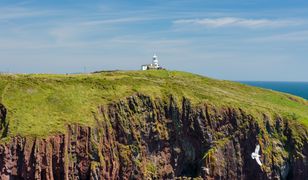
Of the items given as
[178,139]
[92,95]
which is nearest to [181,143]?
[178,139]

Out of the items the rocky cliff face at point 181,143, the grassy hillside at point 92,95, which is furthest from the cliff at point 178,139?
the grassy hillside at point 92,95

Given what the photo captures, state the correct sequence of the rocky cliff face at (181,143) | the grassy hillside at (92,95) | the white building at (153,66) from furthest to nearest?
the white building at (153,66) → the rocky cliff face at (181,143) → the grassy hillside at (92,95)

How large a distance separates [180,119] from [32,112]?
79.6 feet

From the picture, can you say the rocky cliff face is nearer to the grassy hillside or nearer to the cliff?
the cliff

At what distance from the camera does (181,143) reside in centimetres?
7731

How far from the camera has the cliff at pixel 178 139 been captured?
6869cm

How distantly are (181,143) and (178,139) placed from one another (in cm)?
84

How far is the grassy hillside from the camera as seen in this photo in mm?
67688

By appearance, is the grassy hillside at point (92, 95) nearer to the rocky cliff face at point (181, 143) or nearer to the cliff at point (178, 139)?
the cliff at point (178, 139)

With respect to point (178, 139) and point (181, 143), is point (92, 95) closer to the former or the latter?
point (178, 139)

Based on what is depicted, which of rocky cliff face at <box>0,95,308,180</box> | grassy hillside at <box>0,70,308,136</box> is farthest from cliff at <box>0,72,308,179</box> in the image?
grassy hillside at <box>0,70,308,136</box>

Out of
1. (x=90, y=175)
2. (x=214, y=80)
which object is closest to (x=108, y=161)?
(x=90, y=175)

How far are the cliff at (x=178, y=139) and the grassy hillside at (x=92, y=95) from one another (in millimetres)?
456

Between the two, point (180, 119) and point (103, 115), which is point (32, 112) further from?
point (180, 119)
